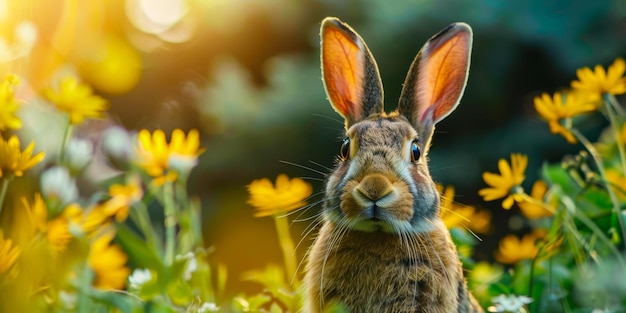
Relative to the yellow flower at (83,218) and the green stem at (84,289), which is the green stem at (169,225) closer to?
Result: the yellow flower at (83,218)

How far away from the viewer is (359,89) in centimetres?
251

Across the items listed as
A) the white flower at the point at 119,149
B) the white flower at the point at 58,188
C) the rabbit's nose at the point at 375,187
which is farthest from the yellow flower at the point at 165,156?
the rabbit's nose at the point at 375,187

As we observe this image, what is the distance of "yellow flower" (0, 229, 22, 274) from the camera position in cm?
193

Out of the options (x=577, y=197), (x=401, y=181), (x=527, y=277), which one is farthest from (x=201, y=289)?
(x=577, y=197)

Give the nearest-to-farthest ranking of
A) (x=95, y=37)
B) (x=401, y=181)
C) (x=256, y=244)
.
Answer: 1. (x=401, y=181)
2. (x=95, y=37)
3. (x=256, y=244)

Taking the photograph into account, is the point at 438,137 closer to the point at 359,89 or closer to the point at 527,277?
the point at 527,277

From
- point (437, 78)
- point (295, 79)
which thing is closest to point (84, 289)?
point (437, 78)

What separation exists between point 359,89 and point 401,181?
18.1 inches

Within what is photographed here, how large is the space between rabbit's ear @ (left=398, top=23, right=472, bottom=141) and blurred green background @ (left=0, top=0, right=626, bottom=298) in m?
2.44

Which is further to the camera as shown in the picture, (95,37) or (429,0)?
(429,0)

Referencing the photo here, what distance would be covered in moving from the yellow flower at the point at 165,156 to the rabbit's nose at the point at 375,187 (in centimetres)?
74

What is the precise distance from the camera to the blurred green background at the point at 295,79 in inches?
199

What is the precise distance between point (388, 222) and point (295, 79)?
3094mm

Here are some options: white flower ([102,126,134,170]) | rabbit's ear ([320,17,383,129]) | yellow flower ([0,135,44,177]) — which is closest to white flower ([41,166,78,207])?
yellow flower ([0,135,44,177])
